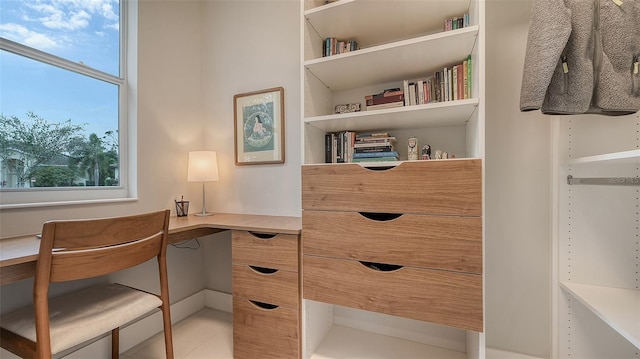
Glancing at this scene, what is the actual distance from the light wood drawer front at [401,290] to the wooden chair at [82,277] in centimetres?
73

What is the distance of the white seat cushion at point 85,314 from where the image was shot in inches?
36.3

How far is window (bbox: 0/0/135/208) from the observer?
4.04 feet

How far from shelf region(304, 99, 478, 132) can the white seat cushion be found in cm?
119

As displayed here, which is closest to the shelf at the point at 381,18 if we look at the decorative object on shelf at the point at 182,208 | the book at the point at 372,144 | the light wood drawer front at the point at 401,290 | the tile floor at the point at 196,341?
the book at the point at 372,144

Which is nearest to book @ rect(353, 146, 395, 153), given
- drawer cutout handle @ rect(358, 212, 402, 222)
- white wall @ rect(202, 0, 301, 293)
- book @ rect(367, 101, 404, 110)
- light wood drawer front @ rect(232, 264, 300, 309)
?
book @ rect(367, 101, 404, 110)

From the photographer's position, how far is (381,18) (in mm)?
1357

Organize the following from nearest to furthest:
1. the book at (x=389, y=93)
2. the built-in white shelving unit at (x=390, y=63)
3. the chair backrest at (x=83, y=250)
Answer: the chair backrest at (x=83, y=250)
the built-in white shelving unit at (x=390, y=63)
the book at (x=389, y=93)

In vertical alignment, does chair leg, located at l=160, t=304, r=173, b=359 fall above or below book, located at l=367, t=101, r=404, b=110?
below

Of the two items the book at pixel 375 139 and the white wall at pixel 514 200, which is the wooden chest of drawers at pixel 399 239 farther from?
the white wall at pixel 514 200

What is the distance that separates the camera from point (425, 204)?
1.08 m

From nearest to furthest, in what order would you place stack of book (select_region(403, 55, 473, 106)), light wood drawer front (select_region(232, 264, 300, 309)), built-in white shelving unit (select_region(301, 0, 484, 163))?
1. built-in white shelving unit (select_region(301, 0, 484, 163))
2. stack of book (select_region(403, 55, 473, 106))
3. light wood drawer front (select_region(232, 264, 300, 309))

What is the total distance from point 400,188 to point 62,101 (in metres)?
1.87

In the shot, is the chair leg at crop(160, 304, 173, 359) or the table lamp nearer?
the chair leg at crop(160, 304, 173, 359)

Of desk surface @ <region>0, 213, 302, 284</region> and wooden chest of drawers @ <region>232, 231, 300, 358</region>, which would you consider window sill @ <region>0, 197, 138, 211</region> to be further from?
wooden chest of drawers @ <region>232, 231, 300, 358</region>
